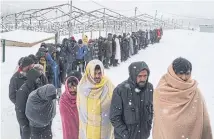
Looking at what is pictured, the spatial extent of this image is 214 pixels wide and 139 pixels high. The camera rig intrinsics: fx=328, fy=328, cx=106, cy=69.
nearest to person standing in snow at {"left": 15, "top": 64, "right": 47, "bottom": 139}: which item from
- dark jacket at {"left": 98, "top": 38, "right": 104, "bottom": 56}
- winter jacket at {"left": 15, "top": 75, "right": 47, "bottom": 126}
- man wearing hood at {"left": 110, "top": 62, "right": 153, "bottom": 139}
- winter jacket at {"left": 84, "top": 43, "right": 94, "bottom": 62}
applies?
winter jacket at {"left": 15, "top": 75, "right": 47, "bottom": 126}

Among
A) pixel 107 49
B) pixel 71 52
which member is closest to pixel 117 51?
pixel 107 49

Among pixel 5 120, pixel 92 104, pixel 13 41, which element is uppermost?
pixel 13 41

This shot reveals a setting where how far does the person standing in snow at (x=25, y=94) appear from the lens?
13.3 ft

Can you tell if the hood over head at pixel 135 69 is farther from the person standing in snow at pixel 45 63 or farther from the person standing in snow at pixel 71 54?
the person standing in snow at pixel 71 54

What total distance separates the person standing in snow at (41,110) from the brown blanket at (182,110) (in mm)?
1393

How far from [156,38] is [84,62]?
16.3 m

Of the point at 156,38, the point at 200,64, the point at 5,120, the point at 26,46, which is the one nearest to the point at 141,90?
the point at 5,120

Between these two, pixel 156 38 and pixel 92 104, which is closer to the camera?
pixel 92 104

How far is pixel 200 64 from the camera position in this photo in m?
15.0

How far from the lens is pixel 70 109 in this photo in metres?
3.89

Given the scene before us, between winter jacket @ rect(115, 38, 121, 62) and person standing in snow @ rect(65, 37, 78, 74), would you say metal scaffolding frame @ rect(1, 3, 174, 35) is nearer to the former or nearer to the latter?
winter jacket @ rect(115, 38, 121, 62)

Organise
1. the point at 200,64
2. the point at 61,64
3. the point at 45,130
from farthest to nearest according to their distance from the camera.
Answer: the point at 200,64 → the point at 61,64 → the point at 45,130

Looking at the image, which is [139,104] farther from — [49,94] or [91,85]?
[49,94]

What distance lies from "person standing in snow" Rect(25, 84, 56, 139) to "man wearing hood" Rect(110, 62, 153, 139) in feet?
2.55
